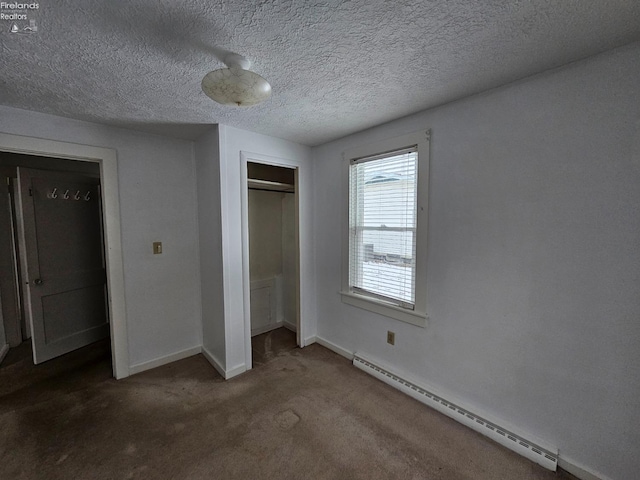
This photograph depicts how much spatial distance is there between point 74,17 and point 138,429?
7.60 ft

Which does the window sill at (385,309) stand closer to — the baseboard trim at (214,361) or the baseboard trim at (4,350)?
the baseboard trim at (214,361)

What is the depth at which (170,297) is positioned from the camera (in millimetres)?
2662

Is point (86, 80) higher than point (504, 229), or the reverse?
point (86, 80)

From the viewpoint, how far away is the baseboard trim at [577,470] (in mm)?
1410

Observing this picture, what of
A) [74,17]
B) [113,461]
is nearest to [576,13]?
[74,17]

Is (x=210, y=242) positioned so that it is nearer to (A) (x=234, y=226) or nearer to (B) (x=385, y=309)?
(A) (x=234, y=226)

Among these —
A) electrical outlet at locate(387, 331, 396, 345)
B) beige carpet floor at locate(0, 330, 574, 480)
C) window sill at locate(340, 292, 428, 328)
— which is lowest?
beige carpet floor at locate(0, 330, 574, 480)

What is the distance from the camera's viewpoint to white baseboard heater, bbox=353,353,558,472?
1525mm

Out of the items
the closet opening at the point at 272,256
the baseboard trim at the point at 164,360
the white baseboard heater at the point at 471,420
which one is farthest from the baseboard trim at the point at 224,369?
the white baseboard heater at the point at 471,420

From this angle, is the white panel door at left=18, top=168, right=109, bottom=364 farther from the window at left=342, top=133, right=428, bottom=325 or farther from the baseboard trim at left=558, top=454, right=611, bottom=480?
the baseboard trim at left=558, top=454, right=611, bottom=480

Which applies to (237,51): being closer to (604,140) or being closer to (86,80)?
(86,80)

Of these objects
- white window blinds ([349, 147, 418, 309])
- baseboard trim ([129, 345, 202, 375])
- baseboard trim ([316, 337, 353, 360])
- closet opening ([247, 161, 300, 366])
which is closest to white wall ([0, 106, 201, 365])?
baseboard trim ([129, 345, 202, 375])

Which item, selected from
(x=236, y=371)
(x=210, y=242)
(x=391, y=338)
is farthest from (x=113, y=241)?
(x=391, y=338)

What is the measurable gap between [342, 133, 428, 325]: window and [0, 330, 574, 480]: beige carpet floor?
2.44ft
